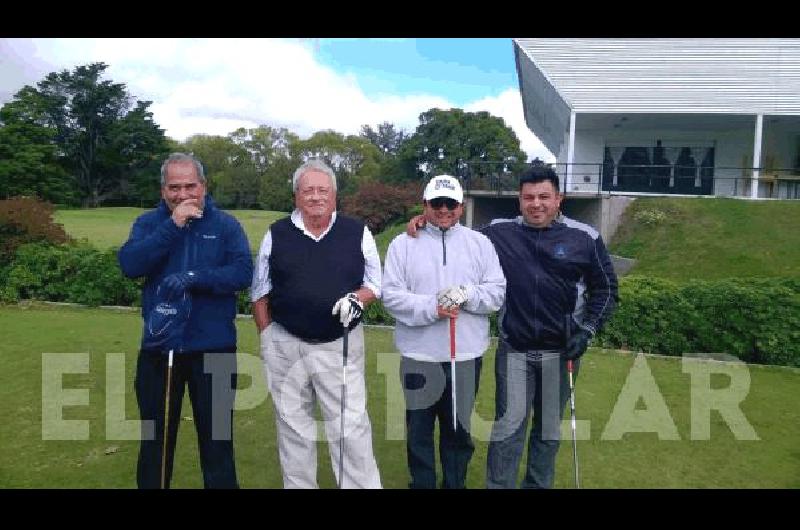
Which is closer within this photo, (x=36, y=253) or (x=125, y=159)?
(x=36, y=253)

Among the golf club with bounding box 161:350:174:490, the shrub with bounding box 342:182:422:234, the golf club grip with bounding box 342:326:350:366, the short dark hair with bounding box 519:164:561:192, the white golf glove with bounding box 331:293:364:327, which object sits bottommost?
the golf club with bounding box 161:350:174:490

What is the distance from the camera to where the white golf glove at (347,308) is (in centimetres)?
306

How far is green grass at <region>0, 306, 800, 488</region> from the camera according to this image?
3.93 metres

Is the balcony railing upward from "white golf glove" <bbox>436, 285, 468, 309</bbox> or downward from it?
upward

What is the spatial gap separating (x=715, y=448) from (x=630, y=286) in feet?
12.0

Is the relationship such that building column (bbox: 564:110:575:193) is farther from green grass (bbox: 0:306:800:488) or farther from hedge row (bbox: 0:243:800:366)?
green grass (bbox: 0:306:800:488)

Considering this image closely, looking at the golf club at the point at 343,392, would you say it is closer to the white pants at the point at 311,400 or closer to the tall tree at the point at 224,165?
the white pants at the point at 311,400

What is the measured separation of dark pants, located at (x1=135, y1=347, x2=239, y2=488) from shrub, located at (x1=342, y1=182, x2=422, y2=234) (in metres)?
17.2

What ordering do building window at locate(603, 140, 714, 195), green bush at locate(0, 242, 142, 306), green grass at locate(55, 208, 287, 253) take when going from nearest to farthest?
green bush at locate(0, 242, 142, 306)
green grass at locate(55, 208, 287, 253)
building window at locate(603, 140, 714, 195)

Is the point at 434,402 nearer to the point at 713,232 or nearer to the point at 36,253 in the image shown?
the point at 36,253

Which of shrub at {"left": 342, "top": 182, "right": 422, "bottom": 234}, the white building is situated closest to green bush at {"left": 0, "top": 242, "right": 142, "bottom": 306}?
shrub at {"left": 342, "top": 182, "right": 422, "bottom": 234}

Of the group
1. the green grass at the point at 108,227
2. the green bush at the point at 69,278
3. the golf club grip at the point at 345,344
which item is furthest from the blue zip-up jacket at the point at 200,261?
the green grass at the point at 108,227

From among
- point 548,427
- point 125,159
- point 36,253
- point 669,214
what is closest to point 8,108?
point 125,159

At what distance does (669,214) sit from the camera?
15.6 metres
